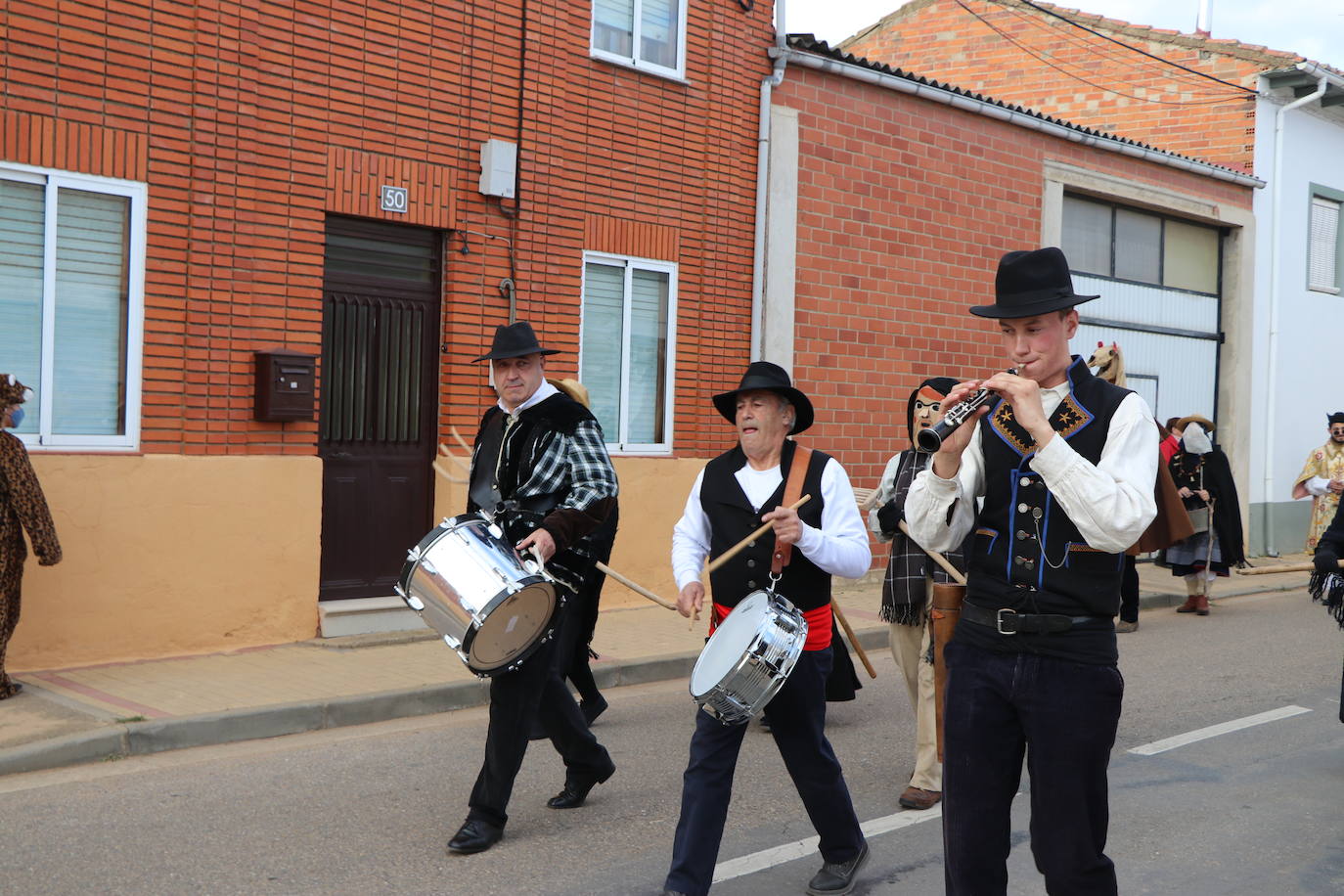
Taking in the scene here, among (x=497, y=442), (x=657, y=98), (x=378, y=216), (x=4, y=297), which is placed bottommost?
(x=497, y=442)

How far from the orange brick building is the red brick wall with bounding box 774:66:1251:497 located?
63.8 inches

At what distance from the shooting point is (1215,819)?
597 centimetres

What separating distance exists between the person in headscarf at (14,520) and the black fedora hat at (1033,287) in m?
5.80

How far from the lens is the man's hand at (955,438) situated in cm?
336

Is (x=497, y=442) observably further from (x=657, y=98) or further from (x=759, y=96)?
(x=759, y=96)

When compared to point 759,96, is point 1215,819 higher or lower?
lower

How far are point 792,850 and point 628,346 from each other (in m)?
6.96

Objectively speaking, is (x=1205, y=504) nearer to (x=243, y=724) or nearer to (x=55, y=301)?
(x=243, y=724)

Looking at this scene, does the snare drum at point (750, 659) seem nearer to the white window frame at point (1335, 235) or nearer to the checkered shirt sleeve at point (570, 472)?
the checkered shirt sleeve at point (570, 472)

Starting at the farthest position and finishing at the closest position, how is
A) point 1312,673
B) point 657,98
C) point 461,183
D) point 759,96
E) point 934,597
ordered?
point 759,96 < point 657,98 < point 461,183 < point 1312,673 < point 934,597

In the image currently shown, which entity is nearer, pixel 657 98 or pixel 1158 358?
pixel 657 98

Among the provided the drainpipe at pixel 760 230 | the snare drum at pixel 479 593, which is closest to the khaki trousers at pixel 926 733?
the snare drum at pixel 479 593

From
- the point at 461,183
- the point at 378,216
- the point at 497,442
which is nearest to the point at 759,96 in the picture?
the point at 461,183

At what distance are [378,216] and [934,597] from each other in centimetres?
605
